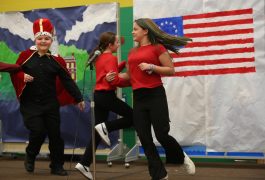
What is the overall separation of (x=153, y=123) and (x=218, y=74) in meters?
1.94

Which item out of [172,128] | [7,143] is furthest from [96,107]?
[7,143]

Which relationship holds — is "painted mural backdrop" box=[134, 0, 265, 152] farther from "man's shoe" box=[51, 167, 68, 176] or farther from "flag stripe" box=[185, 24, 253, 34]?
"man's shoe" box=[51, 167, 68, 176]

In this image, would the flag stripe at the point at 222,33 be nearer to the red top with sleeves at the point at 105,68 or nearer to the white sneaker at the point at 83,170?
the red top with sleeves at the point at 105,68

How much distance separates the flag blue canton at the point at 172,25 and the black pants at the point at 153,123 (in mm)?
2022

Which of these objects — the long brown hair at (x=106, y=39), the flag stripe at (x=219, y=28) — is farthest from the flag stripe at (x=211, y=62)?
the long brown hair at (x=106, y=39)

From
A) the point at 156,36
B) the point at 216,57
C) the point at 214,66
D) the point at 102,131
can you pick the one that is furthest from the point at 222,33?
the point at 102,131

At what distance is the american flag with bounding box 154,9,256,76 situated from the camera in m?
5.70

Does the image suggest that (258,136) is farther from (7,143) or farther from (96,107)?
(7,143)

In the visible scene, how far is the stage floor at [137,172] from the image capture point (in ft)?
16.6

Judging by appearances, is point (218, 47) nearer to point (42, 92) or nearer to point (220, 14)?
point (220, 14)

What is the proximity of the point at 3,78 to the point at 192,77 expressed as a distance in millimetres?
2899

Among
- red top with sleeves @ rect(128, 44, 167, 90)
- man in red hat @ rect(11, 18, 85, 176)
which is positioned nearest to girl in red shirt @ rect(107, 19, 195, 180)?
red top with sleeves @ rect(128, 44, 167, 90)

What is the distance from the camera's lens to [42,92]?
17.0 ft

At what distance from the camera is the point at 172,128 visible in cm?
608
